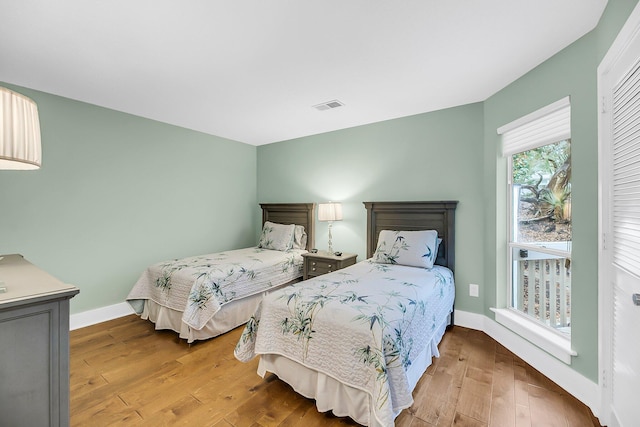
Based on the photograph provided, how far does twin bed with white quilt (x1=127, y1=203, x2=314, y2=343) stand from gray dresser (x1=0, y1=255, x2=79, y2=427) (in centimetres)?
148

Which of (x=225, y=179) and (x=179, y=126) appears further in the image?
(x=225, y=179)

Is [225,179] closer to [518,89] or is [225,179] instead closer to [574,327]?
[518,89]

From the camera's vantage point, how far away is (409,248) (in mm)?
2924

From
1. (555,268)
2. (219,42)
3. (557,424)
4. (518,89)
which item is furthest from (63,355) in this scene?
(518,89)

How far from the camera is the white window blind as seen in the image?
6.81 feet

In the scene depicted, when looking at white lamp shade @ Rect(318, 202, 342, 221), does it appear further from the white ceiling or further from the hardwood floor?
the hardwood floor

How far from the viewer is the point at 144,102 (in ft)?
9.84

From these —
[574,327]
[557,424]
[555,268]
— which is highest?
[555,268]

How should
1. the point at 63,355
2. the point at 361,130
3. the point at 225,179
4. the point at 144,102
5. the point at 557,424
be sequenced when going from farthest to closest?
the point at 225,179 < the point at 361,130 < the point at 144,102 < the point at 557,424 < the point at 63,355

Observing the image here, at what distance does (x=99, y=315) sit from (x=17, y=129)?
2.80 m

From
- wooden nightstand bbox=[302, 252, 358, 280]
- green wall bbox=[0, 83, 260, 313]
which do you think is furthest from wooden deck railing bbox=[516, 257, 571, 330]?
green wall bbox=[0, 83, 260, 313]

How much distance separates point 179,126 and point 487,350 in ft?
14.4

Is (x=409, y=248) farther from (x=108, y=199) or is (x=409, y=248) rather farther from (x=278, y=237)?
(x=108, y=199)

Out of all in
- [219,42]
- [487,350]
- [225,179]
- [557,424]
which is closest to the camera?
[557,424]
